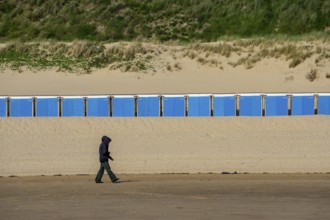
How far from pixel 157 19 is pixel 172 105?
56.7ft

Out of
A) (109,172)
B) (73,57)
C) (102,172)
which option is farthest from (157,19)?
(109,172)

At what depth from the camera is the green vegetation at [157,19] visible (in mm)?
47094

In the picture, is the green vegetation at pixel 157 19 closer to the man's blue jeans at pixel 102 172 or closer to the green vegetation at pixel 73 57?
the green vegetation at pixel 73 57

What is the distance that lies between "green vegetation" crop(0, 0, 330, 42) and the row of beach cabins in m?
13.0

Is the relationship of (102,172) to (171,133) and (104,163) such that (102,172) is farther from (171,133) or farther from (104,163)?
(171,133)

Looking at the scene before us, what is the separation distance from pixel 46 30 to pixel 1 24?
2.20 meters

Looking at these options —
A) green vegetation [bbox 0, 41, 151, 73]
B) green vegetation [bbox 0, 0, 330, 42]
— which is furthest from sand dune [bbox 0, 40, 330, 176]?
green vegetation [bbox 0, 0, 330, 42]

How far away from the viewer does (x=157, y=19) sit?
163ft

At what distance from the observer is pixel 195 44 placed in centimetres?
4341

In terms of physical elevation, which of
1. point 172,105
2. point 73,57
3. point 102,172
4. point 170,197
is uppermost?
point 73,57

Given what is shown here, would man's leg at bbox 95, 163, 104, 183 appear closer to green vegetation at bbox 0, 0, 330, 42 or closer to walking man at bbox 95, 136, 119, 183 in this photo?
walking man at bbox 95, 136, 119, 183

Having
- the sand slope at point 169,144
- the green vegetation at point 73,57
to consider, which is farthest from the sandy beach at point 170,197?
the green vegetation at point 73,57

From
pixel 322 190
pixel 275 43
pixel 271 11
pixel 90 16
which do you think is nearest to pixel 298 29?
pixel 271 11

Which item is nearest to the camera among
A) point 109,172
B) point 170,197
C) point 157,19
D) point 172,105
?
point 170,197
